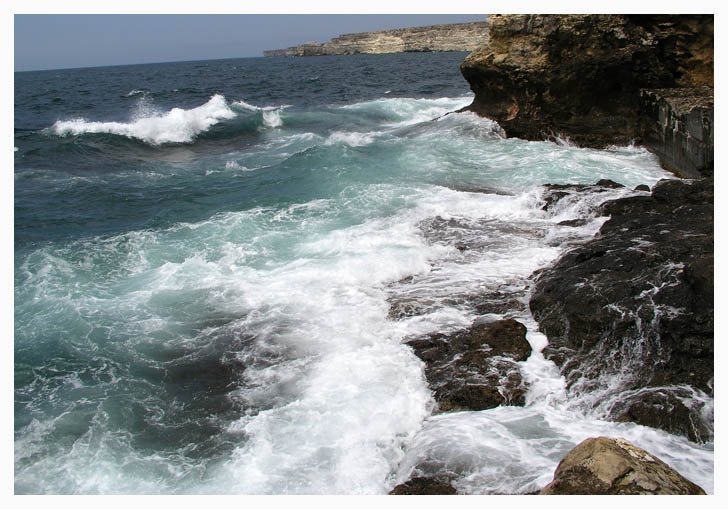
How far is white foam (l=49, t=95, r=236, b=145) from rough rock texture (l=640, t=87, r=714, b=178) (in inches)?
595

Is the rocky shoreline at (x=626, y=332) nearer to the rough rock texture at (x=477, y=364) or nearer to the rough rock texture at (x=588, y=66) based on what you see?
the rough rock texture at (x=477, y=364)

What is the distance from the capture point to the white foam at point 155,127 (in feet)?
63.5

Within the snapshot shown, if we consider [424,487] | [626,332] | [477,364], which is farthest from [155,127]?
[424,487]

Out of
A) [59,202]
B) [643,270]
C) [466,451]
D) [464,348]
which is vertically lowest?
[466,451]

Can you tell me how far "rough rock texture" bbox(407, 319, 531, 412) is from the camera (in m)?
5.23

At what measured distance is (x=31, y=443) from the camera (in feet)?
17.2

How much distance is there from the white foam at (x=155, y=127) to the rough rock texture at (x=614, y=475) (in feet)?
61.0

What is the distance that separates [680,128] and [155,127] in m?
17.2

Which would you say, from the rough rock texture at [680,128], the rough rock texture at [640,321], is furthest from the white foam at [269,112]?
the rough rock texture at [640,321]

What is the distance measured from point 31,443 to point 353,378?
3.28 m

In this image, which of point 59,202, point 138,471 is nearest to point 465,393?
point 138,471

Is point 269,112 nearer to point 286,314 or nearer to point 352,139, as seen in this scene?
point 352,139

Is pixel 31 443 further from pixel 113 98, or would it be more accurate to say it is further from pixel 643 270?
pixel 113 98

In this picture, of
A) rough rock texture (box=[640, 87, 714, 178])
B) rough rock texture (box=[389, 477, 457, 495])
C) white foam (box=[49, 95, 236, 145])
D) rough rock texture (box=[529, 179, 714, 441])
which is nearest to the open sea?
rough rock texture (box=[389, 477, 457, 495])
